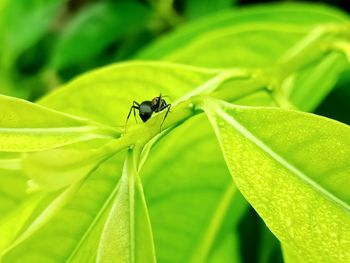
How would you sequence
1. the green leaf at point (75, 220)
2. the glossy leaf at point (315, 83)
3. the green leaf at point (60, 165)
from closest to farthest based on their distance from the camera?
the green leaf at point (60, 165), the green leaf at point (75, 220), the glossy leaf at point (315, 83)

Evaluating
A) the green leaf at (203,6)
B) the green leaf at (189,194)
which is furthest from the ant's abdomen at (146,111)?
the green leaf at (203,6)

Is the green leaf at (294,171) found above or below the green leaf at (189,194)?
below

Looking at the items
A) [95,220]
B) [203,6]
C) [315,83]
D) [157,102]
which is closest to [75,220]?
[95,220]

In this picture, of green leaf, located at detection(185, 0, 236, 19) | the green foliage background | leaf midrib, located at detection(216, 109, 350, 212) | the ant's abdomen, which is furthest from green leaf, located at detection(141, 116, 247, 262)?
green leaf, located at detection(185, 0, 236, 19)

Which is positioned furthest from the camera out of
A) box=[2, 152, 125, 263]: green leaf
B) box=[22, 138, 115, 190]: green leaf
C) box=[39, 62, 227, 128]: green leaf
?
box=[39, 62, 227, 128]: green leaf

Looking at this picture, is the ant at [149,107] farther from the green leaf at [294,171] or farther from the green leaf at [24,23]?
the green leaf at [24,23]

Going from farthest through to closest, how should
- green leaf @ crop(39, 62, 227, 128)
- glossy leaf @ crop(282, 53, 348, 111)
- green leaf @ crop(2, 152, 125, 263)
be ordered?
glossy leaf @ crop(282, 53, 348, 111), green leaf @ crop(39, 62, 227, 128), green leaf @ crop(2, 152, 125, 263)

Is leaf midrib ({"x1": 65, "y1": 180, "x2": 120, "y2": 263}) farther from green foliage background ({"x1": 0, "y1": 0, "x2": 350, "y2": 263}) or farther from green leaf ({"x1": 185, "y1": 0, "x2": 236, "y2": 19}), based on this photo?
green leaf ({"x1": 185, "y1": 0, "x2": 236, "y2": 19})
